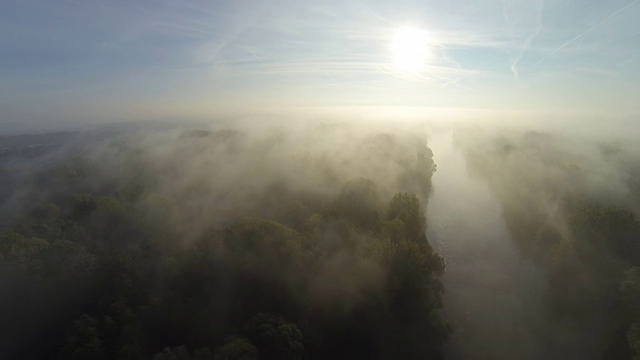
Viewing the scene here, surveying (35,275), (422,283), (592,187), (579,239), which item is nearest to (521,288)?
(579,239)

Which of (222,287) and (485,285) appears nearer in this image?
(222,287)

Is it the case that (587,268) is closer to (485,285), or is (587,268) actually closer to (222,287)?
(485,285)

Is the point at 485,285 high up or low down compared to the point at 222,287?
down

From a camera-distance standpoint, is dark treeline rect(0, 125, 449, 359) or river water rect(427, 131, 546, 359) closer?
dark treeline rect(0, 125, 449, 359)

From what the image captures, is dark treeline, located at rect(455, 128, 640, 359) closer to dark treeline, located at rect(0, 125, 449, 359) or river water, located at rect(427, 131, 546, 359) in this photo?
river water, located at rect(427, 131, 546, 359)

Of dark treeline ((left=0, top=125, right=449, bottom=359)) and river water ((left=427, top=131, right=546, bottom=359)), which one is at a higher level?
dark treeline ((left=0, top=125, right=449, bottom=359))

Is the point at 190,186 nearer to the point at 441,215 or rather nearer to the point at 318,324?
the point at 441,215

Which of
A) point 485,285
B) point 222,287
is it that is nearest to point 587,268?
point 485,285

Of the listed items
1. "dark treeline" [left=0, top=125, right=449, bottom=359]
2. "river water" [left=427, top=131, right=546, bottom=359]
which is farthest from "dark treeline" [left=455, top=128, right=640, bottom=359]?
"dark treeline" [left=0, top=125, right=449, bottom=359]
